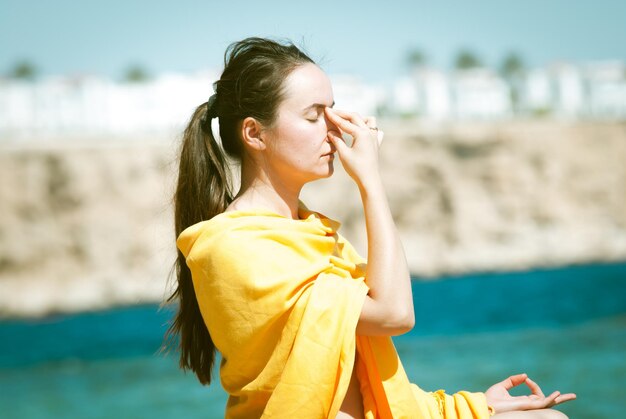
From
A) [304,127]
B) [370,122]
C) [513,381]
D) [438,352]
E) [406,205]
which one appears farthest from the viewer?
[406,205]

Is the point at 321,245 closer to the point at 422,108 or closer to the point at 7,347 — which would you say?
the point at 7,347

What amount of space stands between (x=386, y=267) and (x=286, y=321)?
0.86 ft

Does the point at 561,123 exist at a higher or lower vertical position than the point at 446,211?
higher

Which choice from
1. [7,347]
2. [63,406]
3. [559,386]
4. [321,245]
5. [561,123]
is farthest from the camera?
[561,123]

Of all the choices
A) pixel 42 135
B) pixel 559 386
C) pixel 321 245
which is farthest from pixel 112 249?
pixel 321 245

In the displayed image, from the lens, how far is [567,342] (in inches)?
479

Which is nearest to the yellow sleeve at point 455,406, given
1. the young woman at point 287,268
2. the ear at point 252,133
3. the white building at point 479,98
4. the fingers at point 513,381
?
the young woman at point 287,268

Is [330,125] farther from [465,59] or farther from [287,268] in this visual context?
[465,59]

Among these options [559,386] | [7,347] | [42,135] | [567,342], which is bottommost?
[7,347]

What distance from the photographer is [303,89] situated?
2080mm

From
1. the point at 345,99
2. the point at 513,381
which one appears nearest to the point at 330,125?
the point at 513,381

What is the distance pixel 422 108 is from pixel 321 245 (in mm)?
29229

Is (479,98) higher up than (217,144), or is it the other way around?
(479,98)

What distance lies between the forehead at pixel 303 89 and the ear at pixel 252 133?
0.33ft
